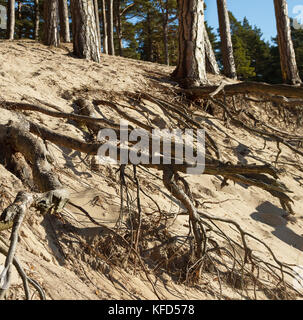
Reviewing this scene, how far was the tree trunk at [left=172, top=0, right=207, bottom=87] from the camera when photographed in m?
7.02

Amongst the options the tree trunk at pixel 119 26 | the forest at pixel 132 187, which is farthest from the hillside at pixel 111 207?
the tree trunk at pixel 119 26

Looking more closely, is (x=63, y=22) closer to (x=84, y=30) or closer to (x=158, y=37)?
(x=84, y=30)

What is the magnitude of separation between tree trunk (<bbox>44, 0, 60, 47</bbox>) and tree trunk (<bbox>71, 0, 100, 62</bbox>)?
1.12m

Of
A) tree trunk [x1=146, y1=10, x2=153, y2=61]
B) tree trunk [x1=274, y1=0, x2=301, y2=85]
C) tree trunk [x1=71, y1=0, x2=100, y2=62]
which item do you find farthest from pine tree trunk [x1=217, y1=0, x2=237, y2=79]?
tree trunk [x1=146, y1=10, x2=153, y2=61]

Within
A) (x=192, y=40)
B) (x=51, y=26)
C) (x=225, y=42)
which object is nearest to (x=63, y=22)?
(x=51, y=26)

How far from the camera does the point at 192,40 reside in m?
7.02

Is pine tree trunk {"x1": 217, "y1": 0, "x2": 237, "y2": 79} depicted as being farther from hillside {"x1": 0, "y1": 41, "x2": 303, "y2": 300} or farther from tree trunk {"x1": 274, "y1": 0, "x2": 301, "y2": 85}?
hillside {"x1": 0, "y1": 41, "x2": 303, "y2": 300}

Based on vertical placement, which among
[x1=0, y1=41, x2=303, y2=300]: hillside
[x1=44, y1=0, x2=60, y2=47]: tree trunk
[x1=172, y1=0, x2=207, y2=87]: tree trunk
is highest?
[x1=44, y1=0, x2=60, y2=47]: tree trunk

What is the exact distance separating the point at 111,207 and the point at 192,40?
4.61m
